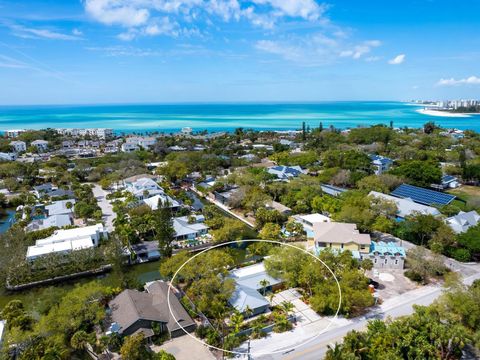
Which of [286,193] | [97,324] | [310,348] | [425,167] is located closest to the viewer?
[310,348]

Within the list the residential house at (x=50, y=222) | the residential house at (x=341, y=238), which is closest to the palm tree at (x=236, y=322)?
the residential house at (x=341, y=238)

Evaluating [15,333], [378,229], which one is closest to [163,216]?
[15,333]

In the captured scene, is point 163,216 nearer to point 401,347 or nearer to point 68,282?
point 68,282

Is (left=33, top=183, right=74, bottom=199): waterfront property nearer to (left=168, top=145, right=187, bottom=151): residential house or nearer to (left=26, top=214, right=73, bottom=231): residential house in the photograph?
(left=26, top=214, right=73, bottom=231): residential house

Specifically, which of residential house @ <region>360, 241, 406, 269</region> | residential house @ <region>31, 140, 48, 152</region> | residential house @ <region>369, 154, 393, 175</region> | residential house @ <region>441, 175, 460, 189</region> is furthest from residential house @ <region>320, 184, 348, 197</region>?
residential house @ <region>31, 140, 48, 152</region>

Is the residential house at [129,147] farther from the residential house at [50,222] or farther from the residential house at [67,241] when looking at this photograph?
the residential house at [67,241]

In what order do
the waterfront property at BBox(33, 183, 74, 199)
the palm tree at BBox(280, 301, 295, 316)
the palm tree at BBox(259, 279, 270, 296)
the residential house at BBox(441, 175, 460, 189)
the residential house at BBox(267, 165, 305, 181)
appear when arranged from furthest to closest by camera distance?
1. the residential house at BBox(267, 165, 305, 181)
2. the residential house at BBox(441, 175, 460, 189)
3. the waterfront property at BBox(33, 183, 74, 199)
4. the palm tree at BBox(259, 279, 270, 296)
5. the palm tree at BBox(280, 301, 295, 316)

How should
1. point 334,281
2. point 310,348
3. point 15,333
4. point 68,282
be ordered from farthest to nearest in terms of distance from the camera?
point 68,282 → point 334,281 → point 310,348 → point 15,333
